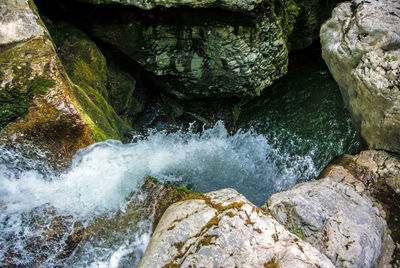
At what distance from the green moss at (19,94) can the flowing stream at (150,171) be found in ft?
1.42

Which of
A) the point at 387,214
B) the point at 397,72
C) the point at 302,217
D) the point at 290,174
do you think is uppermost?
the point at 397,72

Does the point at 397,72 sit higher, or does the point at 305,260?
the point at 397,72

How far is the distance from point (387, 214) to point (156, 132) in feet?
15.2

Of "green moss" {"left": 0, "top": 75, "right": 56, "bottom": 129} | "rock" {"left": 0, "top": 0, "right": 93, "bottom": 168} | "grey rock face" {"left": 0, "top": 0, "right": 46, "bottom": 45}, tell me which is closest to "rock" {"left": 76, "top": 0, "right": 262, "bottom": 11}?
"grey rock face" {"left": 0, "top": 0, "right": 46, "bottom": 45}

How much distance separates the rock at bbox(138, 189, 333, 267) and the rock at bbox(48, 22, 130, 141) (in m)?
1.93

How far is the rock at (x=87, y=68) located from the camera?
4327mm

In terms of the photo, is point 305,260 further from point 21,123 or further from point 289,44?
point 289,44

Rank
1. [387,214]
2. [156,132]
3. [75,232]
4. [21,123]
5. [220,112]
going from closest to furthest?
[75,232]
[21,123]
[387,214]
[156,132]
[220,112]

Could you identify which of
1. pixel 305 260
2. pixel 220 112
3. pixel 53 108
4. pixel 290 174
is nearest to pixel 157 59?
pixel 220 112

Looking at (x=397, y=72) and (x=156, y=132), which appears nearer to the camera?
(x=397, y=72)

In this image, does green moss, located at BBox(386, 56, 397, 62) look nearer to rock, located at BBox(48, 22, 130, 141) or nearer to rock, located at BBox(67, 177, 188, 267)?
rock, located at BBox(67, 177, 188, 267)

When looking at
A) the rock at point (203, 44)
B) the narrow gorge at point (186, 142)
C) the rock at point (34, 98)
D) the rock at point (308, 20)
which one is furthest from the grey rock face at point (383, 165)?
the rock at point (308, 20)

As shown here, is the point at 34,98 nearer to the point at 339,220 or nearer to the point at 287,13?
the point at 339,220

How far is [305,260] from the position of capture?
7.42ft
